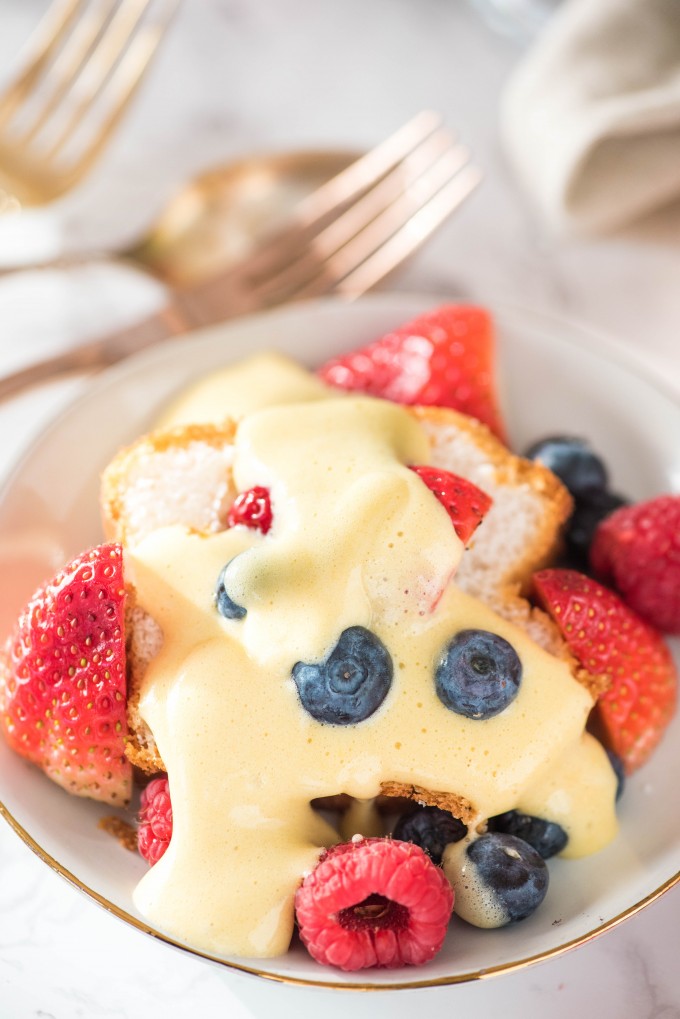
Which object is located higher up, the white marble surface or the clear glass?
the clear glass

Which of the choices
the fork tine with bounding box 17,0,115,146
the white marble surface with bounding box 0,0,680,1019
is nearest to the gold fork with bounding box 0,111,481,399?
the white marble surface with bounding box 0,0,680,1019

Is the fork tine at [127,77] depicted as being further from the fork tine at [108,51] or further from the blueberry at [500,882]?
the blueberry at [500,882]

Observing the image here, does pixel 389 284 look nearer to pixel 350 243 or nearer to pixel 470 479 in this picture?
pixel 350 243

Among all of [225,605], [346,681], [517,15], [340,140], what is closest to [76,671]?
[225,605]

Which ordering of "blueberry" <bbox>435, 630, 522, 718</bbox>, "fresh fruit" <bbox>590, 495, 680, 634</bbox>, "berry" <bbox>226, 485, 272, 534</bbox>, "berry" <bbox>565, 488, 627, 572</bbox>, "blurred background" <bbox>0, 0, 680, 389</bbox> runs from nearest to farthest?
"blueberry" <bbox>435, 630, 522, 718</bbox>
"berry" <bbox>226, 485, 272, 534</bbox>
"fresh fruit" <bbox>590, 495, 680, 634</bbox>
"berry" <bbox>565, 488, 627, 572</bbox>
"blurred background" <bbox>0, 0, 680, 389</bbox>

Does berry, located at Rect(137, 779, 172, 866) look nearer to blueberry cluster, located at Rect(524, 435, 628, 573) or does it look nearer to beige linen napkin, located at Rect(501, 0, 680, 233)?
blueberry cluster, located at Rect(524, 435, 628, 573)
